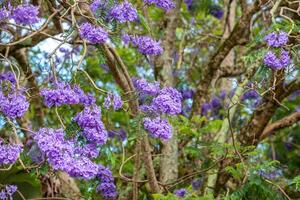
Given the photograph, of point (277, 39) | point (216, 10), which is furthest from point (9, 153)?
point (216, 10)

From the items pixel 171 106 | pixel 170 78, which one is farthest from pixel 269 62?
pixel 170 78

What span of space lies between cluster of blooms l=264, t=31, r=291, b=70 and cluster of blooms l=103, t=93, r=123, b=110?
1014 millimetres

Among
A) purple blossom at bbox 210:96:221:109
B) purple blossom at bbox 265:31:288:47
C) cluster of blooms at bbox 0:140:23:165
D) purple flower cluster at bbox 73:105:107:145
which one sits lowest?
cluster of blooms at bbox 0:140:23:165

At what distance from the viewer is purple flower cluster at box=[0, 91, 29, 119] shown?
367cm

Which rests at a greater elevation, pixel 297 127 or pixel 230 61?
pixel 230 61

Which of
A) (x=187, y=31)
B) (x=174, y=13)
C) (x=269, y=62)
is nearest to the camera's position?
(x=269, y=62)

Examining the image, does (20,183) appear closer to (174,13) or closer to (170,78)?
(170,78)

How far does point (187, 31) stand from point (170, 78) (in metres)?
1.67

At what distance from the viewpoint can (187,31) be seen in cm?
794

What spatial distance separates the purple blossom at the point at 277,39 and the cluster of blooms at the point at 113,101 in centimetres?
110

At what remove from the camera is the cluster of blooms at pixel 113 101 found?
12.8ft

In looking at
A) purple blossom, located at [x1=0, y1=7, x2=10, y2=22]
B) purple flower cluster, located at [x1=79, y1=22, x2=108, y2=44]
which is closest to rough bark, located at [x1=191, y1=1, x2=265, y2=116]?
purple flower cluster, located at [x1=79, y1=22, x2=108, y2=44]

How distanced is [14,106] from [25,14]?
0.71 metres

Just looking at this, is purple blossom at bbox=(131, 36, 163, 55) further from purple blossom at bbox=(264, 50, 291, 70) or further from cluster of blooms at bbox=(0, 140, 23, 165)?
cluster of blooms at bbox=(0, 140, 23, 165)
